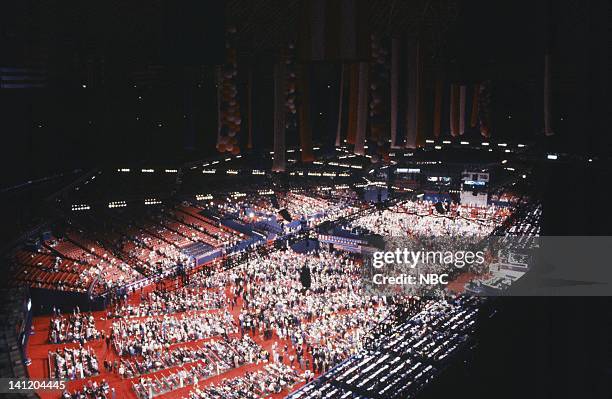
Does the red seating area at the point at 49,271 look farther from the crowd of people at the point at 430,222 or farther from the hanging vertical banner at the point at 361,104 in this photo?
the hanging vertical banner at the point at 361,104

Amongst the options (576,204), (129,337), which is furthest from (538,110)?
(129,337)

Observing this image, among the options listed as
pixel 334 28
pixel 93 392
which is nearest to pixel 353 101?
pixel 334 28

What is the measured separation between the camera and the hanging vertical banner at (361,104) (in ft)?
14.7

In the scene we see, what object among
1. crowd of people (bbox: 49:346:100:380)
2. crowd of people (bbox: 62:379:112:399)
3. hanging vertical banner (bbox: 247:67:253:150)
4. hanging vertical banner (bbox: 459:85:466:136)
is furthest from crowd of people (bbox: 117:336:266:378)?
hanging vertical banner (bbox: 459:85:466:136)

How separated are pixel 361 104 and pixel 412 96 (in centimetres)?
60

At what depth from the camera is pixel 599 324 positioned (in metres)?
6.26

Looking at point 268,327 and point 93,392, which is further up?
point 93,392

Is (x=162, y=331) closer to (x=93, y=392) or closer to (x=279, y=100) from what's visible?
(x=93, y=392)

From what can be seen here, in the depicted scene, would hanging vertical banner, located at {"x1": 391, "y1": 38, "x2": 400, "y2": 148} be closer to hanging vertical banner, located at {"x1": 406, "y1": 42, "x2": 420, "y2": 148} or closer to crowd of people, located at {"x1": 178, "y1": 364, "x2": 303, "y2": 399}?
hanging vertical banner, located at {"x1": 406, "y1": 42, "x2": 420, "y2": 148}

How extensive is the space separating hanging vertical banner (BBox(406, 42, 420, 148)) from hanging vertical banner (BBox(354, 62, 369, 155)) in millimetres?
517

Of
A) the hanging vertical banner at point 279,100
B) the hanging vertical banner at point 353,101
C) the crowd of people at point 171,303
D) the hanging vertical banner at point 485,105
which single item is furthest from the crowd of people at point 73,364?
the hanging vertical banner at point 485,105

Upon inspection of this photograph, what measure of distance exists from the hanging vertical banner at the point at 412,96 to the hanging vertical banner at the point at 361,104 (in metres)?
0.52

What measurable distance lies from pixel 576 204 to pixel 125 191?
Result: 15.7 m

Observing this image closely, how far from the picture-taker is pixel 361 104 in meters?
4.53
